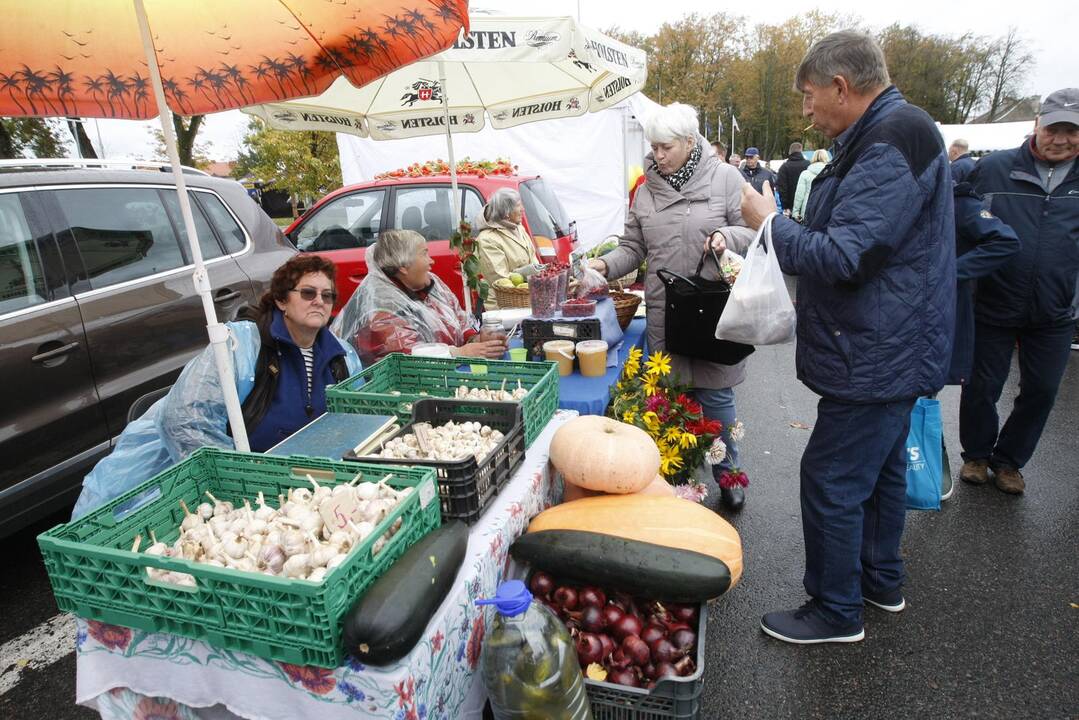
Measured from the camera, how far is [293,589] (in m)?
1.22

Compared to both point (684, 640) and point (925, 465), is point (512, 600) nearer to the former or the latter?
point (684, 640)

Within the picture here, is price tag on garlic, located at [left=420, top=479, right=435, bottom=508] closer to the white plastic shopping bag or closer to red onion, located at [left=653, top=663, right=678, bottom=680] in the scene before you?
red onion, located at [left=653, top=663, right=678, bottom=680]

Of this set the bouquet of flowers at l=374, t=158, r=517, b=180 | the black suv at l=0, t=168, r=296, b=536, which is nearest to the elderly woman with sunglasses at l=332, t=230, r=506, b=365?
the black suv at l=0, t=168, r=296, b=536

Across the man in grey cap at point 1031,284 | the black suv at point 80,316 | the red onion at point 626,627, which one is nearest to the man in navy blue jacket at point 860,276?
the red onion at point 626,627

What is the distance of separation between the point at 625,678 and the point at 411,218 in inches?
228

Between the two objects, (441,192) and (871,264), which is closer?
(871,264)

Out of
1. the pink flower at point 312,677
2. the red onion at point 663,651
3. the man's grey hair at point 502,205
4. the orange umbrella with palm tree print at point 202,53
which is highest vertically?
the orange umbrella with palm tree print at point 202,53

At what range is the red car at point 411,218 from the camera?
6.36 metres

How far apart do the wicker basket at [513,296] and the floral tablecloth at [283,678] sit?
2638mm

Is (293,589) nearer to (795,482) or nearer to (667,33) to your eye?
(795,482)

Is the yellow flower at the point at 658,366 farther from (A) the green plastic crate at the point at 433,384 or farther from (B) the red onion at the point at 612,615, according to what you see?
(B) the red onion at the point at 612,615

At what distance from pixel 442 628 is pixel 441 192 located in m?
5.84

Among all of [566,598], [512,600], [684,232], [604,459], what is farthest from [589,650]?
[684,232]

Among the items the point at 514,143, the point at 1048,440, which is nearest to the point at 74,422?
the point at 1048,440
